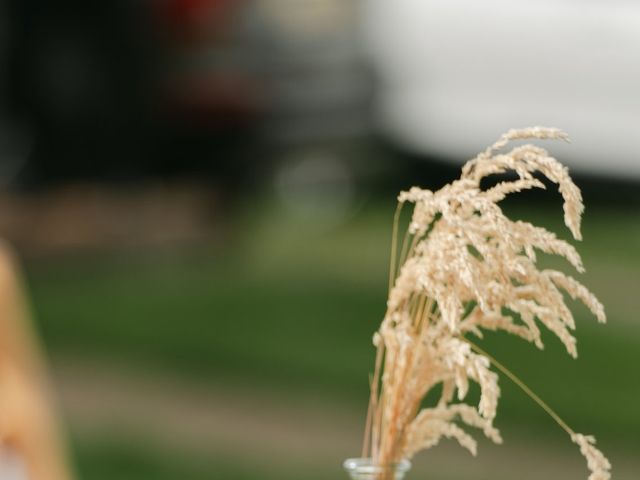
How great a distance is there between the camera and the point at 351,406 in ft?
21.7

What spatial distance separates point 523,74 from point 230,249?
1.77m

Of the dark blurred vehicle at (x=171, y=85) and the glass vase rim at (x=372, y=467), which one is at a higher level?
the dark blurred vehicle at (x=171, y=85)

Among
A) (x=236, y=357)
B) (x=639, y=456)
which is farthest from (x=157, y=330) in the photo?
(x=639, y=456)

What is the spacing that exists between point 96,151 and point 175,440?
371 centimetres

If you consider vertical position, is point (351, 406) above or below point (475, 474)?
above

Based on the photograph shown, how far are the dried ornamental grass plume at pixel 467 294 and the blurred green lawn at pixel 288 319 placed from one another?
4.35 m

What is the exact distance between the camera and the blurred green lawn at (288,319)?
21.0 ft

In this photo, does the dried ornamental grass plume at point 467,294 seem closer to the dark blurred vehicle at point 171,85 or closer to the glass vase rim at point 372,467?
the glass vase rim at point 372,467

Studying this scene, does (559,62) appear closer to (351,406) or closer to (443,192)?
(351,406)

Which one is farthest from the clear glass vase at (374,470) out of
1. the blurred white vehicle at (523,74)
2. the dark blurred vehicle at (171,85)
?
the dark blurred vehicle at (171,85)

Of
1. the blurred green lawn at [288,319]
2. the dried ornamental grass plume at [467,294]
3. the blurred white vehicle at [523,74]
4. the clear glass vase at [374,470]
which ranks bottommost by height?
the clear glass vase at [374,470]

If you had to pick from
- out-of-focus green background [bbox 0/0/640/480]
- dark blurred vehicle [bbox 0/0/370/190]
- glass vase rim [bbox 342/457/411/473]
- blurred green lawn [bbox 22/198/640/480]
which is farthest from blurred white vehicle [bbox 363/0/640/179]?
glass vase rim [bbox 342/457/411/473]

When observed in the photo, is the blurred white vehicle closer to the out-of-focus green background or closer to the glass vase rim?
the out-of-focus green background

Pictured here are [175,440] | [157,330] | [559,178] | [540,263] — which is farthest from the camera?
[157,330]
